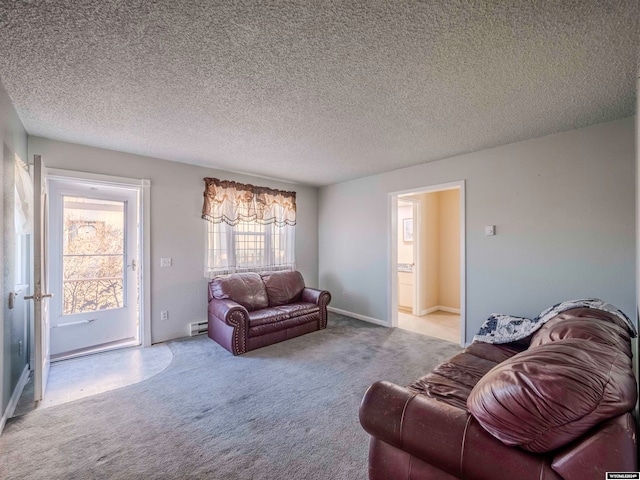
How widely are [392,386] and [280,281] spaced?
10.8 ft

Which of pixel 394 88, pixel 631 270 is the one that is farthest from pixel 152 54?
pixel 631 270

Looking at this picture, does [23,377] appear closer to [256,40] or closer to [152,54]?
[152,54]

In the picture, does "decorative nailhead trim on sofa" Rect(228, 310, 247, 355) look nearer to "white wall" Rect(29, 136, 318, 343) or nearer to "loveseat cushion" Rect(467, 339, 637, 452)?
"white wall" Rect(29, 136, 318, 343)

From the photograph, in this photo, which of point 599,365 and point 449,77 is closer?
point 599,365

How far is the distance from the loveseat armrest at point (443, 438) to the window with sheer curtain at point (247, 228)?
3563 millimetres

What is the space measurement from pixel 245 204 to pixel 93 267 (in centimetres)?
214

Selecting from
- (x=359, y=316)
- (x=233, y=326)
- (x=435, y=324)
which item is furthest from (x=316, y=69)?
(x=435, y=324)

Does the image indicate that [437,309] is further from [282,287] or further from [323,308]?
[282,287]

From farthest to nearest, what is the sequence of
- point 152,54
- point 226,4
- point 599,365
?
1. point 152,54
2. point 226,4
3. point 599,365

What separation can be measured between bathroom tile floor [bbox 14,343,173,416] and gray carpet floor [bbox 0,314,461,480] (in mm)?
149

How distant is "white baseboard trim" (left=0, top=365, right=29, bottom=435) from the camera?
6.84 feet

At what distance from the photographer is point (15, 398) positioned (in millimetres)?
2406

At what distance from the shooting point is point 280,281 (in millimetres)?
4602

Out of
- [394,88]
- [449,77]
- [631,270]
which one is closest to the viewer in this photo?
[449,77]
